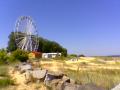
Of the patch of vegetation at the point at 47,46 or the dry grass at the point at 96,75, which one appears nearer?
the dry grass at the point at 96,75

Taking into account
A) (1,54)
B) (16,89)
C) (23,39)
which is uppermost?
(23,39)

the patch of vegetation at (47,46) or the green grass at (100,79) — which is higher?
the patch of vegetation at (47,46)

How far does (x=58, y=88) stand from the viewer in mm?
9570

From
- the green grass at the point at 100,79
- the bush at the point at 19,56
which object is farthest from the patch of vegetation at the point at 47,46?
the green grass at the point at 100,79

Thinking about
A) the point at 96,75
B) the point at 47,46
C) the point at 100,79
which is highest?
the point at 47,46

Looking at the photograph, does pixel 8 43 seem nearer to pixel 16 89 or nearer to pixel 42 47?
pixel 42 47

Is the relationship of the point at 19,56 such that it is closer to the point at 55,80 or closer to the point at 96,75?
the point at 96,75

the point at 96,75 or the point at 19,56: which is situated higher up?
the point at 19,56

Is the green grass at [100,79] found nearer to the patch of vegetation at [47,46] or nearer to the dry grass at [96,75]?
the dry grass at [96,75]

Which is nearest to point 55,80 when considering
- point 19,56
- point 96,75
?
point 96,75

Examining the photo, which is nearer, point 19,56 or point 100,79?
point 100,79

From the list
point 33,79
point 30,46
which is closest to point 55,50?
point 30,46

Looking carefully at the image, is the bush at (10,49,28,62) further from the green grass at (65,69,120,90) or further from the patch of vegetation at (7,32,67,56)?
the patch of vegetation at (7,32,67,56)

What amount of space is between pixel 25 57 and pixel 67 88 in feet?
121
